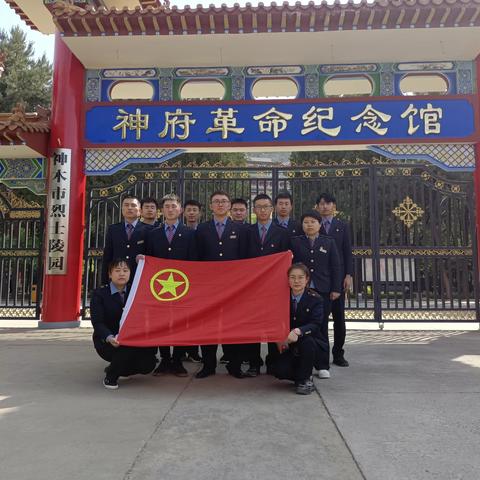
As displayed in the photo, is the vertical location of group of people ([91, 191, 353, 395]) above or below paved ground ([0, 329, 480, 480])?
above

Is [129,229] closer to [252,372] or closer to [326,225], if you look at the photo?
[252,372]

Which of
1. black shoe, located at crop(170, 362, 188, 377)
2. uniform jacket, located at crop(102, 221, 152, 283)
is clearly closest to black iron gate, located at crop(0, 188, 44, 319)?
uniform jacket, located at crop(102, 221, 152, 283)

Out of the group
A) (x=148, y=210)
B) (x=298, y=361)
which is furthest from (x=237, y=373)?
(x=148, y=210)

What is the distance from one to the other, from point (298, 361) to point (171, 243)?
4.91ft

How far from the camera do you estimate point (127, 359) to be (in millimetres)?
3316

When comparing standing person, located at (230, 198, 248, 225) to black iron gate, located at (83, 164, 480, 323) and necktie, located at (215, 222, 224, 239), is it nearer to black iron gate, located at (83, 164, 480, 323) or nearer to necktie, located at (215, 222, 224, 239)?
necktie, located at (215, 222, 224, 239)

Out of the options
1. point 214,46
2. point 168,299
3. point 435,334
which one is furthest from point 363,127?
point 168,299

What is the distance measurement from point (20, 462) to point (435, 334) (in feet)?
18.1

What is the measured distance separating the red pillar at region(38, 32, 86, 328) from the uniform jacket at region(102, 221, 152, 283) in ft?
9.00

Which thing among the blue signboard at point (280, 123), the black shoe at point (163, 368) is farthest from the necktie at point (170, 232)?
the blue signboard at point (280, 123)

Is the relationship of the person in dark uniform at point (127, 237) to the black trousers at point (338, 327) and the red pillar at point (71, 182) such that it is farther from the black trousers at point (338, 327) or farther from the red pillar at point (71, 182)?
the red pillar at point (71, 182)

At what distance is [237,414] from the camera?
2668mm

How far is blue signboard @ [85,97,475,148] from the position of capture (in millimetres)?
6605

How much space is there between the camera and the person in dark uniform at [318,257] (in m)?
3.86
